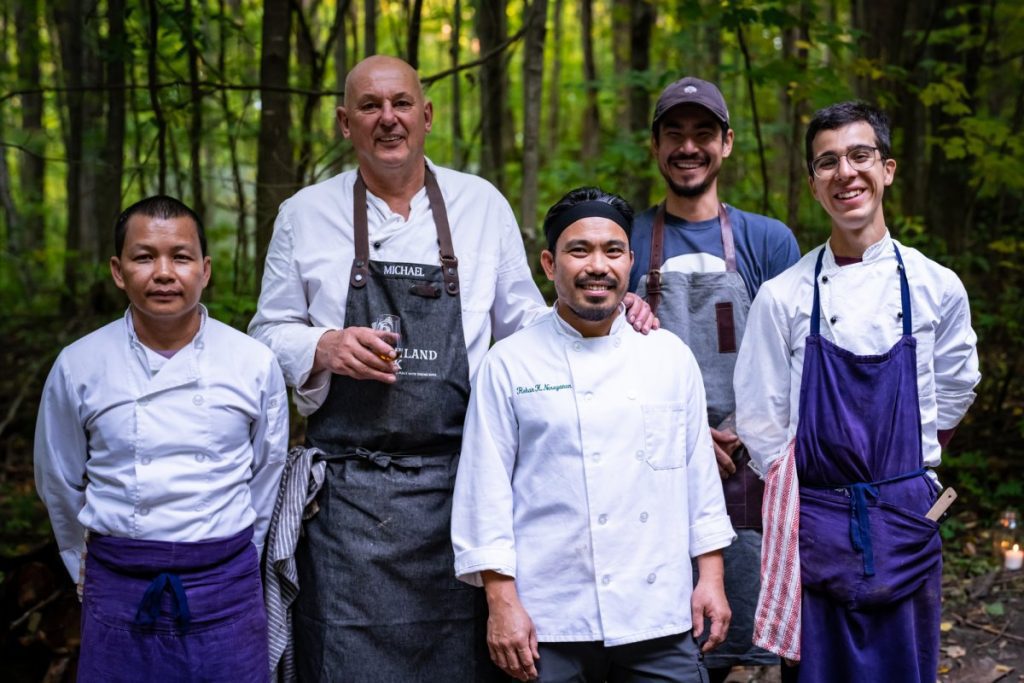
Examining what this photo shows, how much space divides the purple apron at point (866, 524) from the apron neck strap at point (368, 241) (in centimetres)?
120

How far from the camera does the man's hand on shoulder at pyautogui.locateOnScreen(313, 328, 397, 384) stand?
9.46 ft

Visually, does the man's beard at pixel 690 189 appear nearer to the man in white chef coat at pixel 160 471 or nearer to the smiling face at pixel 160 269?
the man in white chef coat at pixel 160 471

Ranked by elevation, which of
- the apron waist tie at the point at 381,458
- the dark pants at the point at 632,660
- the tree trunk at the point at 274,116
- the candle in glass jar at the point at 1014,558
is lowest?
the candle in glass jar at the point at 1014,558

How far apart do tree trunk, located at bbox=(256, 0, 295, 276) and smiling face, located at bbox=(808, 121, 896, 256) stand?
131 inches

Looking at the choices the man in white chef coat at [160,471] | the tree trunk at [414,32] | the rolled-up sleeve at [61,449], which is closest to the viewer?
the man in white chef coat at [160,471]

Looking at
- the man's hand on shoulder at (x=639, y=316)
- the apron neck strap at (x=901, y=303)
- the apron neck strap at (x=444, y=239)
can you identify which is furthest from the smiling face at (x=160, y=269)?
the apron neck strap at (x=901, y=303)

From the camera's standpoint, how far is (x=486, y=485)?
8.82 feet

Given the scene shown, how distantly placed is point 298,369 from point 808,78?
4483 mm

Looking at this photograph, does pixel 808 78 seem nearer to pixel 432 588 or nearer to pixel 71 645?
pixel 432 588

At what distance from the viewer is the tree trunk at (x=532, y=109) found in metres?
6.02

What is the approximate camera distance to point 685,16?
19.0 ft

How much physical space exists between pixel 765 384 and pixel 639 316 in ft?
1.42

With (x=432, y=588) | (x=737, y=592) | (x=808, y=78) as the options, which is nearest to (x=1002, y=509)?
(x=808, y=78)

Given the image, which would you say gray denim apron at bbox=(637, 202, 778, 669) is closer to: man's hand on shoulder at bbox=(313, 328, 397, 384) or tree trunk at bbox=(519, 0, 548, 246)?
man's hand on shoulder at bbox=(313, 328, 397, 384)
